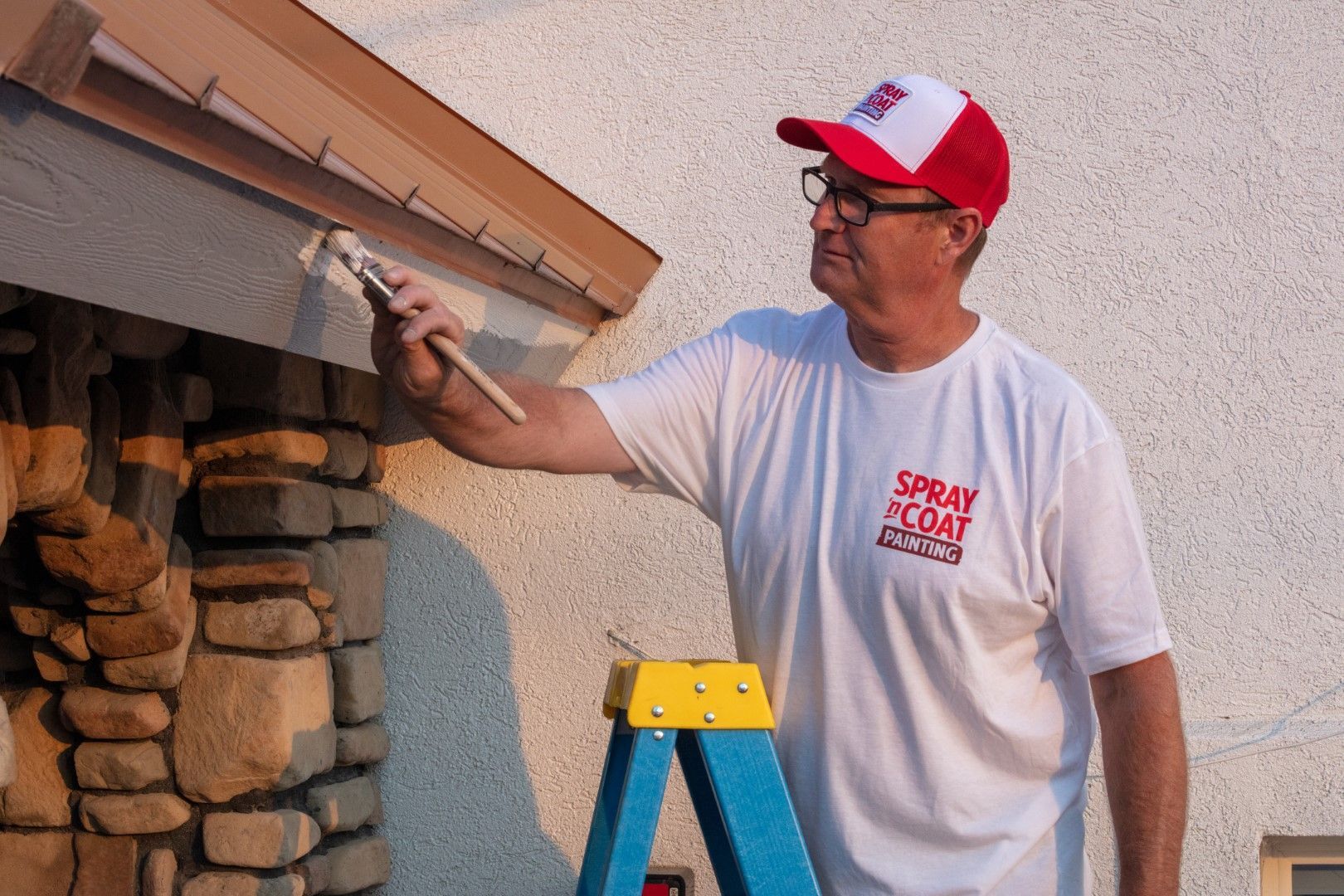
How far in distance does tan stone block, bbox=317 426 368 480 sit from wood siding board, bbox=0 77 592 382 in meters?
0.68

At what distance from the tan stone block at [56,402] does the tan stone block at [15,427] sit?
15 mm

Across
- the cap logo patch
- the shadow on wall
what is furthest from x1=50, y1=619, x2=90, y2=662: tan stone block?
the cap logo patch

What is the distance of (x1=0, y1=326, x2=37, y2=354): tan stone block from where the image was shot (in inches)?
89.6

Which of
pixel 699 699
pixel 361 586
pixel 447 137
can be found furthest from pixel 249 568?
pixel 699 699

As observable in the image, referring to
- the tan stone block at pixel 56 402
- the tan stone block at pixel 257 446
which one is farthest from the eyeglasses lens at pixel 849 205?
the tan stone block at pixel 257 446

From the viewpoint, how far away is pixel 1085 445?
6.18ft

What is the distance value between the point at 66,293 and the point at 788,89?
2.01 m

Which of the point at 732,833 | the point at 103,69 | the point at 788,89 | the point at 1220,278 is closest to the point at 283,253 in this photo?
the point at 103,69

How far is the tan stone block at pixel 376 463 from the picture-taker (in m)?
3.37

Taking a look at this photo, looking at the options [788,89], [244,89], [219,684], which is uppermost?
[788,89]

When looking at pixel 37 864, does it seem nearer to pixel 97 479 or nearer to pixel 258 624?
pixel 258 624

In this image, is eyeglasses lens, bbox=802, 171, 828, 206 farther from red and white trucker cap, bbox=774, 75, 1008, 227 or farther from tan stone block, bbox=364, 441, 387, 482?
tan stone block, bbox=364, 441, 387, 482

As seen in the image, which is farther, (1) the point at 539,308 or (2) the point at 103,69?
(1) the point at 539,308

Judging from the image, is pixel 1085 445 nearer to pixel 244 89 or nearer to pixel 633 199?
pixel 244 89
